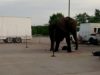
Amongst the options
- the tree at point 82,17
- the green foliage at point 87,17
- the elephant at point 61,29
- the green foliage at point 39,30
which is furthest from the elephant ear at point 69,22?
the tree at point 82,17

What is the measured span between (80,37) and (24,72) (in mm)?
29062

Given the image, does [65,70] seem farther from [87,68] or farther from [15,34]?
[15,34]

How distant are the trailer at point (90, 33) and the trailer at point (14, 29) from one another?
8.36 metres

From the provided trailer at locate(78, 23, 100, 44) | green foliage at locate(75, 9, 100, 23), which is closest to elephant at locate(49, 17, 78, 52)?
trailer at locate(78, 23, 100, 44)

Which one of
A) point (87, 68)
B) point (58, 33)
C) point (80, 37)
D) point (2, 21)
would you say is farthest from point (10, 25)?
point (87, 68)

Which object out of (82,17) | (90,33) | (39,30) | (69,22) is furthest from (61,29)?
(82,17)

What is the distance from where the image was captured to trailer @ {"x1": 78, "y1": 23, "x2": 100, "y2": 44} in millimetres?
40603

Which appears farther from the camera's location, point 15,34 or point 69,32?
point 15,34

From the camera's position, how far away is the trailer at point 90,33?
40.6 meters

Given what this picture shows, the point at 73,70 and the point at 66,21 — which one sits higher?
the point at 66,21

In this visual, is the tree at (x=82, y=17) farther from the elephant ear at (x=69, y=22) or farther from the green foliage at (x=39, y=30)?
the elephant ear at (x=69, y=22)

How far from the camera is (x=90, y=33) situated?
41969mm

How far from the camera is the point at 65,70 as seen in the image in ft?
51.5

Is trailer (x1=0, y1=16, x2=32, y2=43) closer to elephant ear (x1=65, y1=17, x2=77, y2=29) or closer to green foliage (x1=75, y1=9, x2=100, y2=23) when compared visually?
elephant ear (x1=65, y1=17, x2=77, y2=29)
